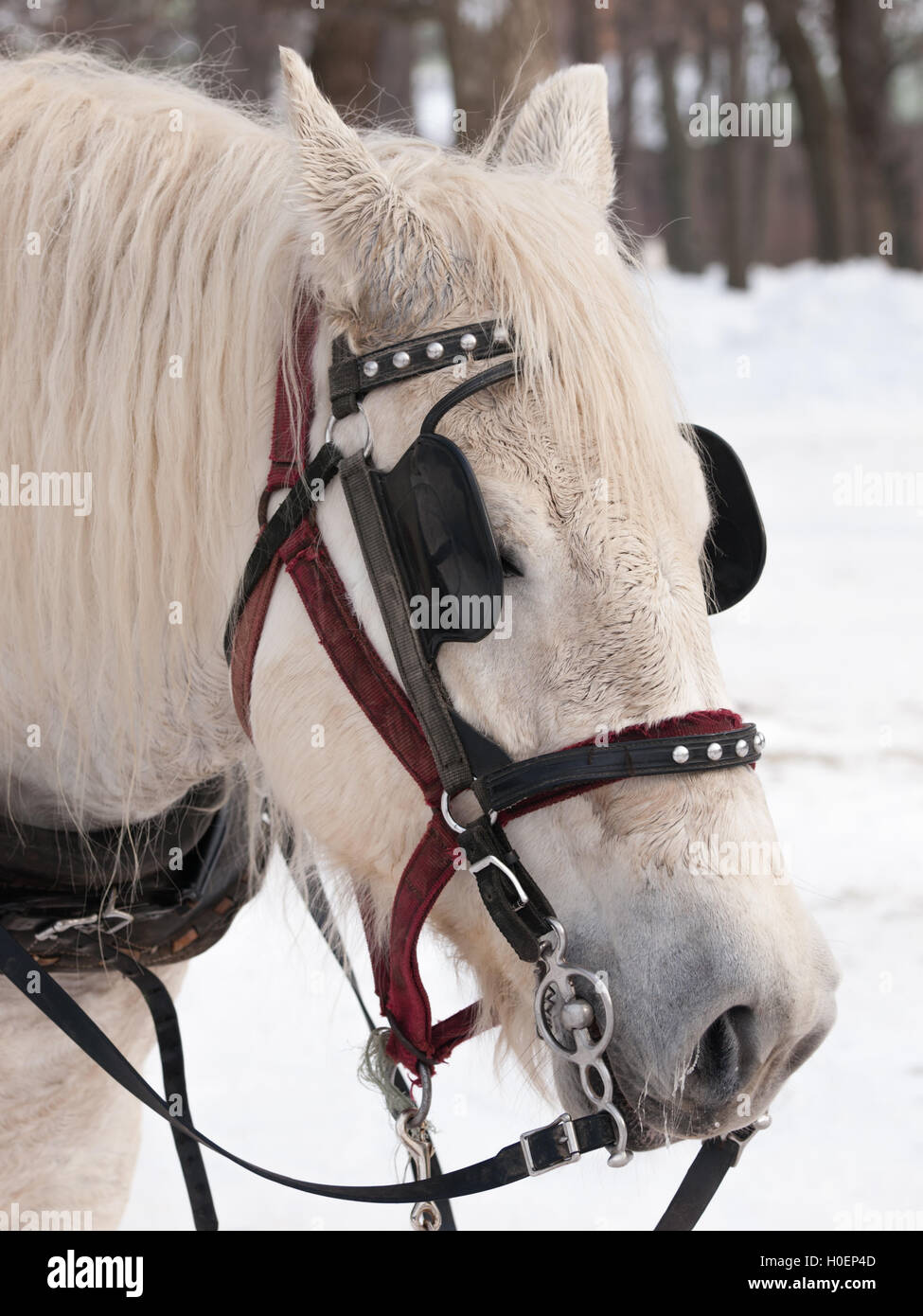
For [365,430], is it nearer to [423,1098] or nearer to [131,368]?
[131,368]

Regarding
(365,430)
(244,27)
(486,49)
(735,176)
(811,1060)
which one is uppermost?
(244,27)

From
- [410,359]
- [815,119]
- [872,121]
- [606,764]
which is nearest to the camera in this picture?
[606,764]

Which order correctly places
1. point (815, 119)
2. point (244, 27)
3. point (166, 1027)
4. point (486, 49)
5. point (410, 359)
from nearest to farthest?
point (410, 359), point (166, 1027), point (486, 49), point (815, 119), point (244, 27)

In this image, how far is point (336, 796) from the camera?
58.5 inches

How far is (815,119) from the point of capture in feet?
50.5

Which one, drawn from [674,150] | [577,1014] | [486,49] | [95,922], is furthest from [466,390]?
[674,150]

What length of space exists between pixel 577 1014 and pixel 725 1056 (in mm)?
168

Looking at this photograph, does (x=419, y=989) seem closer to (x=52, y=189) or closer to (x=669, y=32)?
(x=52, y=189)

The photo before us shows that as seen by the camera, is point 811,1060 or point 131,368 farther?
point 811,1060

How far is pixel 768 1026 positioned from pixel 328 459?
820mm

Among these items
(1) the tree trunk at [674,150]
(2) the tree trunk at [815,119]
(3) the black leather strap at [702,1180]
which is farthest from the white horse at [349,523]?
(1) the tree trunk at [674,150]

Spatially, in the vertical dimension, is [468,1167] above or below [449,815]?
below

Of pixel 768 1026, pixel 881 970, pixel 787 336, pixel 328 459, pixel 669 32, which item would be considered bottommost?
pixel 881 970

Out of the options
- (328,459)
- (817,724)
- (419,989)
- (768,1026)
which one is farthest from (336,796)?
(817,724)
